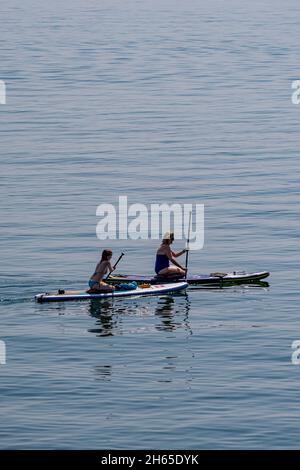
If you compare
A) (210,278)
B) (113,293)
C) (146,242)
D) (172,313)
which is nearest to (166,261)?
(210,278)

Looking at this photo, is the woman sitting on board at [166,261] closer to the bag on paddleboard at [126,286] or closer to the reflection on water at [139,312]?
the reflection on water at [139,312]

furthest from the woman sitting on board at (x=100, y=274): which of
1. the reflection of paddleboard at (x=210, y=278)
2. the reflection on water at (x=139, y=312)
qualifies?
the reflection of paddleboard at (x=210, y=278)

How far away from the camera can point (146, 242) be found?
52094 mm

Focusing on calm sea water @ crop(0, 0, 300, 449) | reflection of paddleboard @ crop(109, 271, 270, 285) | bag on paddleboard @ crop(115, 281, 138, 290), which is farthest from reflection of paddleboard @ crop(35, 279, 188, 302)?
reflection of paddleboard @ crop(109, 271, 270, 285)

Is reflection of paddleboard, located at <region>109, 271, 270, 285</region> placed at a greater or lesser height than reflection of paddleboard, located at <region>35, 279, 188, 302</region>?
greater

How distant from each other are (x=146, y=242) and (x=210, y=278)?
27.5ft

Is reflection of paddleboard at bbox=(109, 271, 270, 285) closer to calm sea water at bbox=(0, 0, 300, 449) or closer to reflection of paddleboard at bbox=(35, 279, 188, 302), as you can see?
calm sea water at bbox=(0, 0, 300, 449)

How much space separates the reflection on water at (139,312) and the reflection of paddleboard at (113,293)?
7.9 inches

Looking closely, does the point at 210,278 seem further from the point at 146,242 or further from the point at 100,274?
the point at 146,242

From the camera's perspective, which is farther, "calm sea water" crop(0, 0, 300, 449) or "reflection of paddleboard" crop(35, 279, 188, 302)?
"reflection of paddleboard" crop(35, 279, 188, 302)

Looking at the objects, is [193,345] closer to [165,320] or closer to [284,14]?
[165,320]

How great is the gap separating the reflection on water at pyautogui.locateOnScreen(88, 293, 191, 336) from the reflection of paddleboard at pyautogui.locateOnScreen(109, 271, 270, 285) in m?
0.97

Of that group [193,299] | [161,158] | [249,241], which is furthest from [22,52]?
[193,299]

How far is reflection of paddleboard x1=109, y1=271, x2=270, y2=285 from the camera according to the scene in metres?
44.1
